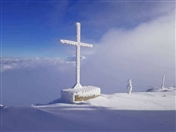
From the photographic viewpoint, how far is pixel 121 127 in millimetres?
7445

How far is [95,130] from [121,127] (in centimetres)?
132

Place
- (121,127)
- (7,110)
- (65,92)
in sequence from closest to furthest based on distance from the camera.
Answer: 1. (121,127)
2. (7,110)
3. (65,92)

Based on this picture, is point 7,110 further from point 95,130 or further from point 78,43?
point 78,43

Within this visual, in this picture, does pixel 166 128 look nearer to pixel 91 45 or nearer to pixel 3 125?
pixel 3 125

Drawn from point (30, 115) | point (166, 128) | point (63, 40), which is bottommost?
point (166, 128)

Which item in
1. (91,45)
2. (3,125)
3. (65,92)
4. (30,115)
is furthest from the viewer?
(91,45)

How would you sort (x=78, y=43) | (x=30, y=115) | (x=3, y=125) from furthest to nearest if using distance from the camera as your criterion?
(x=78, y=43)
(x=30, y=115)
(x=3, y=125)

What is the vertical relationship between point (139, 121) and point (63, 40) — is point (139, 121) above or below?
below

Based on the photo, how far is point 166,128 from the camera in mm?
7863

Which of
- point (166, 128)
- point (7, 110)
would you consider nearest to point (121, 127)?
point (166, 128)

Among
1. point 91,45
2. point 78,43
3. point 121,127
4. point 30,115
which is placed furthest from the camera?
point 91,45

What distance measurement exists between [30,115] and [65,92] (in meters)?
7.33

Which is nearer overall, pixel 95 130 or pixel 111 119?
pixel 95 130

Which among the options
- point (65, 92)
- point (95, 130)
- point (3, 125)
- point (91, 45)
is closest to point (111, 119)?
point (95, 130)
